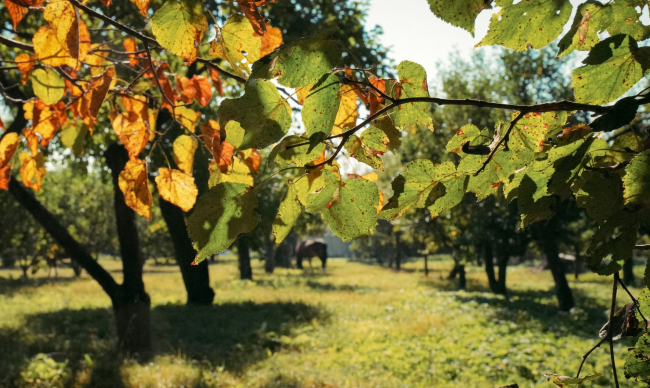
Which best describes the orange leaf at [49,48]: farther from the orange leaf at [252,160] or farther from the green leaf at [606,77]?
the green leaf at [606,77]

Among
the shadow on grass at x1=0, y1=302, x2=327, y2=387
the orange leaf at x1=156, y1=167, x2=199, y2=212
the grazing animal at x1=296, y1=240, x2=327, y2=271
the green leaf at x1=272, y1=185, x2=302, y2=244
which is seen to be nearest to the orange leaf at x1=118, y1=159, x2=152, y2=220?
the orange leaf at x1=156, y1=167, x2=199, y2=212

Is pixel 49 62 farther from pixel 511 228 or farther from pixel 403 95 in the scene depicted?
pixel 511 228

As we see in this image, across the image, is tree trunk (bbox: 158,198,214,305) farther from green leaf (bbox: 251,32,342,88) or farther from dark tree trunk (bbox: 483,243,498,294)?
dark tree trunk (bbox: 483,243,498,294)

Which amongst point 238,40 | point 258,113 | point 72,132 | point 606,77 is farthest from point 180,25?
point 72,132

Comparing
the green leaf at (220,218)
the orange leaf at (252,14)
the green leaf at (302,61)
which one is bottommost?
the green leaf at (220,218)

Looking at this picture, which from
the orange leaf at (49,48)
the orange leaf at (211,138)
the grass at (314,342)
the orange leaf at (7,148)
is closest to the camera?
the orange leaf at (211,138)

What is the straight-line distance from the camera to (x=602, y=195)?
0.49 metres

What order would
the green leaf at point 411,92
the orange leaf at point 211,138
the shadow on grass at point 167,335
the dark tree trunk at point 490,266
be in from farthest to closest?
the dark tree trunk at point 490,266, the shadow on grass at point 167,335, the orange leaf at point 211,138, the green leaf at point 411,92

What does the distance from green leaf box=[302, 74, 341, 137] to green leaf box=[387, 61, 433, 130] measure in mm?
196

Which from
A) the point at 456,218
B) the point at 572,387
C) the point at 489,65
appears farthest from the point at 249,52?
the point at 489,65

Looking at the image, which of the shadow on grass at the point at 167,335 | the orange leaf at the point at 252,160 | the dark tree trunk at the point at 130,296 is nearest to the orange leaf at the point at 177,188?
the orange leaf at the point at 252,160

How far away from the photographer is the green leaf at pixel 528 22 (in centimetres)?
56

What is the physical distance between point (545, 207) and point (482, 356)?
23.2 ft

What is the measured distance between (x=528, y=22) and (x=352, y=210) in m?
0.35
